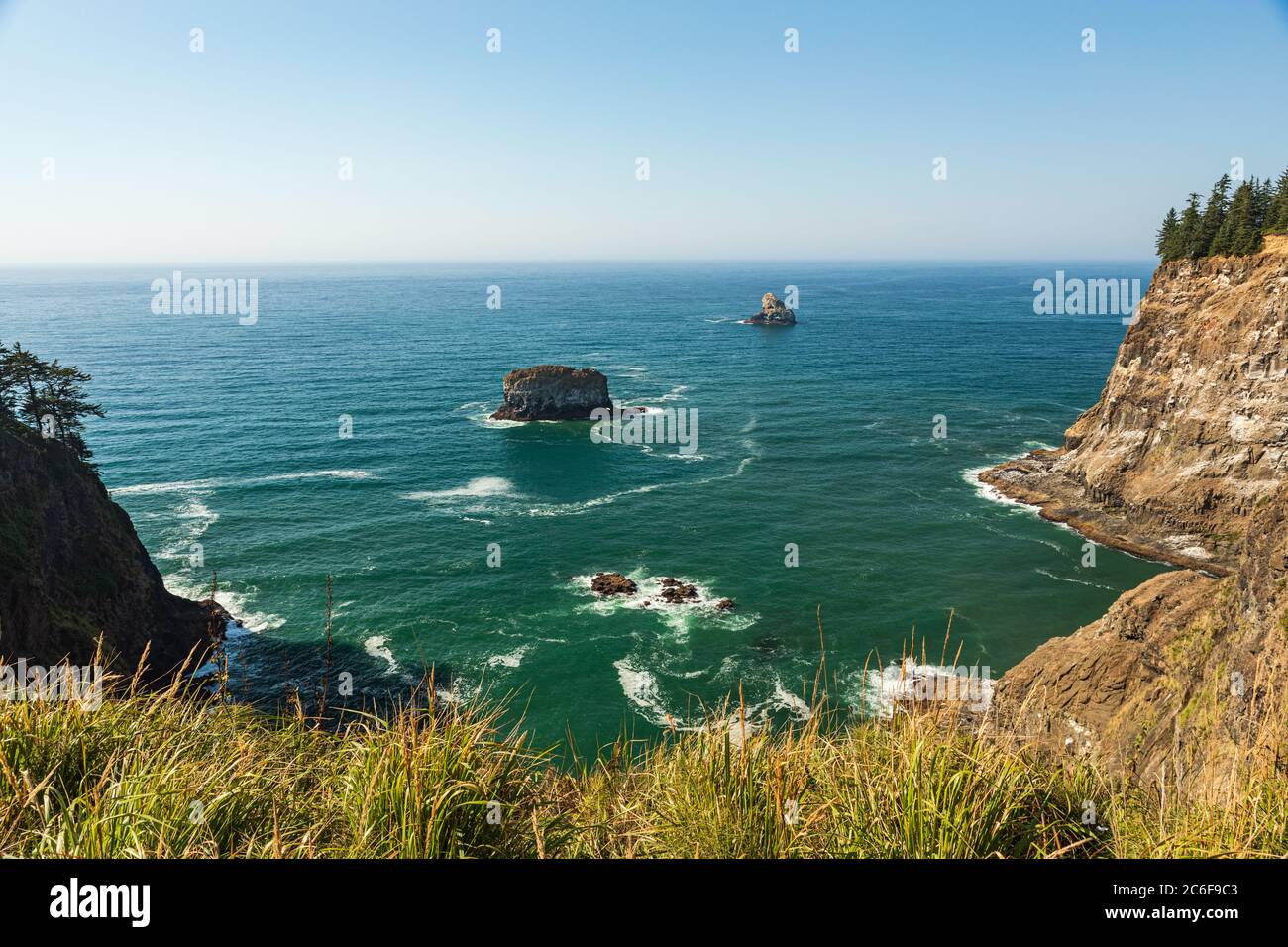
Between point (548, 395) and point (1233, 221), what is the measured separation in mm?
71533

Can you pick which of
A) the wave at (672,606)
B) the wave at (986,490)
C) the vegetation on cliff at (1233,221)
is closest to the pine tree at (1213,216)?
the vegetation on cliff at (1233,221)

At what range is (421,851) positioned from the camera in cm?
646

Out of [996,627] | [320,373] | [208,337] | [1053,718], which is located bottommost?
[996,627]

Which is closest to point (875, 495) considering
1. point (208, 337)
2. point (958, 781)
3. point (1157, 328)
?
point (1157, 328)

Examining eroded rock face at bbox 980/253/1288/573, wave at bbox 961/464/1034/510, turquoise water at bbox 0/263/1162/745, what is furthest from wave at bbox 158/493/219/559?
eroded rock face at bbox 980/253/1288/573

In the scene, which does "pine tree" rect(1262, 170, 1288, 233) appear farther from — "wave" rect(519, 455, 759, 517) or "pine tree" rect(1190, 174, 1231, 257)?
"wave" rect(519, 455, 759, 517)

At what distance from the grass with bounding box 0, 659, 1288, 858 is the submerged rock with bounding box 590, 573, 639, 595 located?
42.0 metres

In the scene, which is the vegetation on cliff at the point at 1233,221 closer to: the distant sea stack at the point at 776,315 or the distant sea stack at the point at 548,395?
the distant sea stack at the point at 548,395

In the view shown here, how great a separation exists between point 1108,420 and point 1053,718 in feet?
167

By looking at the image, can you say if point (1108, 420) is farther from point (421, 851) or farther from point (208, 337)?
point (208, 337)

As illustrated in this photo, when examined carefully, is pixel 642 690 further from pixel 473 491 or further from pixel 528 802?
pixel 473 491

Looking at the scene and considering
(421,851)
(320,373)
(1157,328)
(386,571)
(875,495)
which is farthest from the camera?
(320,373)

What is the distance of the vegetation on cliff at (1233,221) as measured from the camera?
57.5 metres

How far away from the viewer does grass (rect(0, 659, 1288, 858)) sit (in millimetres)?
6492
